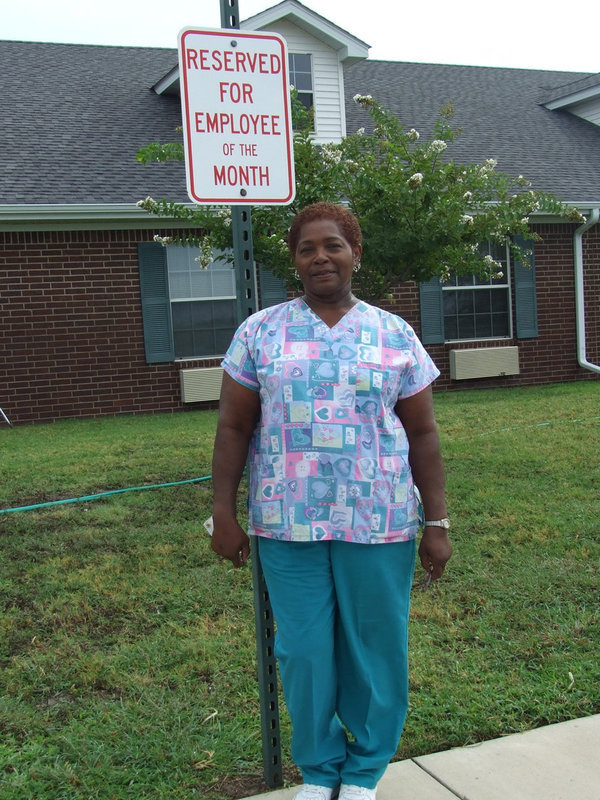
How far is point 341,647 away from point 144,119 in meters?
12.0

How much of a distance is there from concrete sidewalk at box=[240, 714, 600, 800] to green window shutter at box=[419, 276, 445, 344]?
10453 millimetres

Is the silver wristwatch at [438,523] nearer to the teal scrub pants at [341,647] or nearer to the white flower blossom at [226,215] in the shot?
the teal scrub pants at [341,647]

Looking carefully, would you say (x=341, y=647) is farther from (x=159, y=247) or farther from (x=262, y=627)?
(x=159, y=247)

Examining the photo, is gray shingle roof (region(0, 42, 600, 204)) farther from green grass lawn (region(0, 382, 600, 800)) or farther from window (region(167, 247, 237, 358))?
green grass lawn (region(0, 382, 600, 800))

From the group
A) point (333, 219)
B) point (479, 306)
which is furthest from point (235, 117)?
point (479, 306)

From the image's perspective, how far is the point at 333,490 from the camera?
240cm

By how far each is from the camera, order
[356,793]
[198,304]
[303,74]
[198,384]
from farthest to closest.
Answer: [303,74] → [198,304] → [198,384] → [356,793]

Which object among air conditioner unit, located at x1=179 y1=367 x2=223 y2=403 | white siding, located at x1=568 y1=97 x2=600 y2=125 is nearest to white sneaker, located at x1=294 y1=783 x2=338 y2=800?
air conditioner unit, located at x1=179 y1=367 x2=223 y2=403

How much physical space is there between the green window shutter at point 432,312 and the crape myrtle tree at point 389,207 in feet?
21.8

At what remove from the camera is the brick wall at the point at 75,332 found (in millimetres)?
11148

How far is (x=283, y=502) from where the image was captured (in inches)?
95.4

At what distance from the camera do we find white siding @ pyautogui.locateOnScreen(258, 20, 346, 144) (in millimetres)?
13586

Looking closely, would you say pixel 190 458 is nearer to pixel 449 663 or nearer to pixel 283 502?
pixel 449 663

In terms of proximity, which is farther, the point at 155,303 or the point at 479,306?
the point at 479,306
